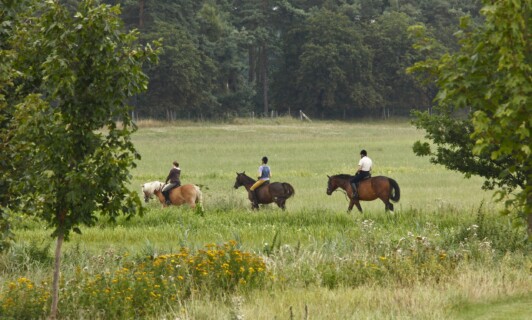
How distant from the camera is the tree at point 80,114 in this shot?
42.4 ft

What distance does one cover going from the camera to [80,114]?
43.5 ft

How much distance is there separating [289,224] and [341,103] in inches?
3343

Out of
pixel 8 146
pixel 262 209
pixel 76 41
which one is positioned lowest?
pixel 262 209

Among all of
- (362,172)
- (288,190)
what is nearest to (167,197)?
(288,190)

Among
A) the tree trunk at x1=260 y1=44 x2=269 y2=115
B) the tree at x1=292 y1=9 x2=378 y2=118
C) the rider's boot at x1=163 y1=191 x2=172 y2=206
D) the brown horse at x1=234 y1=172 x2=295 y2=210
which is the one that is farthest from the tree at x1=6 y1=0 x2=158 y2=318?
the tree at x1=292 y1=9 x2=378 y2=118

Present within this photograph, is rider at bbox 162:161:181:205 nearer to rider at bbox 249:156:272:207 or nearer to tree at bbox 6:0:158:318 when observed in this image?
rider at bbox 249:156:272:207

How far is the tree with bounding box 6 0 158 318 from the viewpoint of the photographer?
12.9 metres

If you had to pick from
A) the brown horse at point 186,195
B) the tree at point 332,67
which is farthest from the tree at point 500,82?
the tree at point 332,67

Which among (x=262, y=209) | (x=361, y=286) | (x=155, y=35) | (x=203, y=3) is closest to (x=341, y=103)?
(x=203, y=3)

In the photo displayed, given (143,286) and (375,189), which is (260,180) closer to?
(375,189)

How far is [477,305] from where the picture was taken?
14.3m

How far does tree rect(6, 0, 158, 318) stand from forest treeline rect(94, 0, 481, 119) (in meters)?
77.3

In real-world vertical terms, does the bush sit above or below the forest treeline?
below

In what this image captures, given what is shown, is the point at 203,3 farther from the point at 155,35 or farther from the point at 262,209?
the point at 262,209
